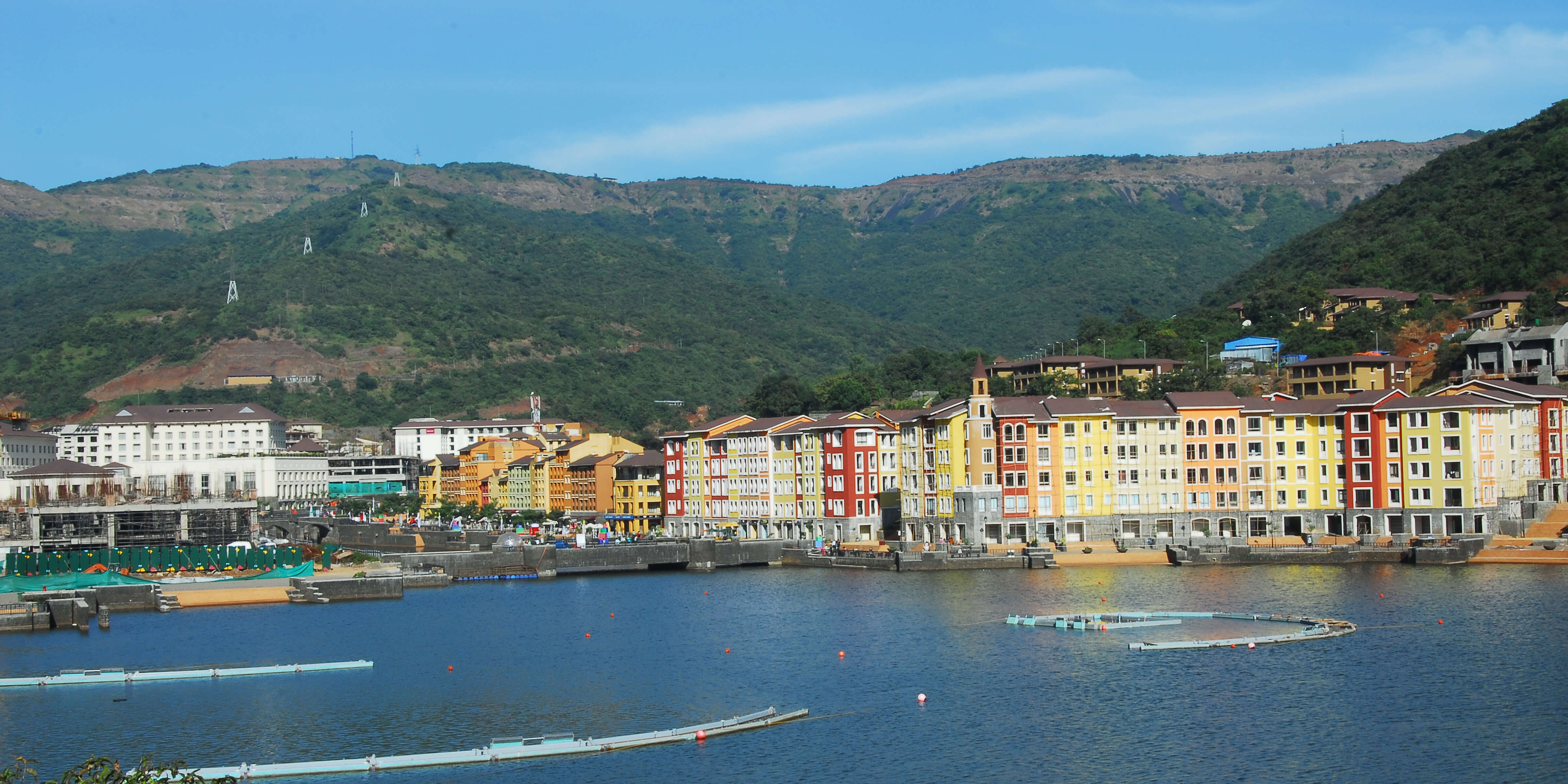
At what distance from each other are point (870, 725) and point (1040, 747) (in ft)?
18.5

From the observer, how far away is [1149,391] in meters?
122

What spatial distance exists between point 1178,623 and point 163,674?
40678 millimetres

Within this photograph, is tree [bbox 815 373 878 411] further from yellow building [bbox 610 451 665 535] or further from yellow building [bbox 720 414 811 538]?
yellow building [bbox 720 414 811 538]

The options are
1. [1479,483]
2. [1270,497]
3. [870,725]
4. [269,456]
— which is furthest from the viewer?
[269,456]

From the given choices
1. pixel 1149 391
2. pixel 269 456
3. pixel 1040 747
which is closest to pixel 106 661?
pixel 1040 747

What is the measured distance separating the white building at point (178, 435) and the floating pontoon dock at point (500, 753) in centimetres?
14287

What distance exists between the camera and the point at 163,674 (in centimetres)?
5534

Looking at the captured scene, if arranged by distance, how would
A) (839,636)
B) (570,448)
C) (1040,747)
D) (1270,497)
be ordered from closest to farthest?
(1040,747) < (839,636) < (1270,497) < (570,448)

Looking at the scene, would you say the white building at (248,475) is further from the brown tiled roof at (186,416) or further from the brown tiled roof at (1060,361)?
the brown tiled roof at (1060,361)

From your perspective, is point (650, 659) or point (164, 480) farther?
point (164, 480)

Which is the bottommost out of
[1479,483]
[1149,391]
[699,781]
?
[699,781]

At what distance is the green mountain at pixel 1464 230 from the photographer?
129 m

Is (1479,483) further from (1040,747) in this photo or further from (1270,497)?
(1040,747)

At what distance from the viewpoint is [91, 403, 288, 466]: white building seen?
177 m
